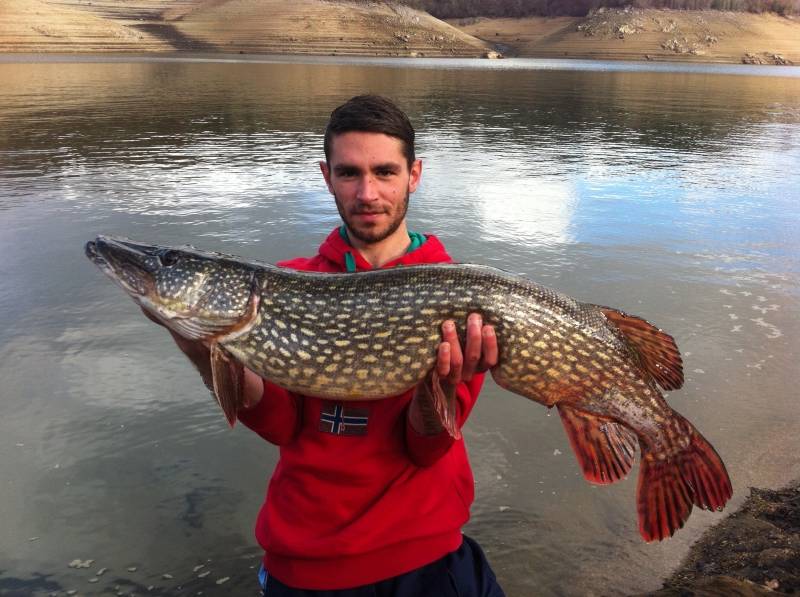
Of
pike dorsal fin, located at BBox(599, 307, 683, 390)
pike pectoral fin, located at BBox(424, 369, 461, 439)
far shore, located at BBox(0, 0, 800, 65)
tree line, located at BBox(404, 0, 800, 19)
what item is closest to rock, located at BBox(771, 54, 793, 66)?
far shore, located at BBox(0, 0, 800, 65)

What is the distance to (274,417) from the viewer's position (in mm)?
2479

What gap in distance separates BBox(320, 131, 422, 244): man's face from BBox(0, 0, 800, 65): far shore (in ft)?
326

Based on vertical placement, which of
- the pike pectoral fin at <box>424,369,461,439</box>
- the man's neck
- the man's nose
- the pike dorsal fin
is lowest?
the pike pectoral fin at <box>424,369,461,439</box>

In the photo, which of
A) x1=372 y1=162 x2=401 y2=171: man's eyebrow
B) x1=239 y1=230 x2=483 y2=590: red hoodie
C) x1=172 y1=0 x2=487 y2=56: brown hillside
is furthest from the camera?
x1=172 y1=0 x2=487 y2=56: brown hillside

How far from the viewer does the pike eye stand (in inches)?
107

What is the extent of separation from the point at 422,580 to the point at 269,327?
126 centimetres

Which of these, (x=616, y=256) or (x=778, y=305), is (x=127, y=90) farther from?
(x=778, y=305)

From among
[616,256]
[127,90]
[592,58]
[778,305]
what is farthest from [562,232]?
[592,58]

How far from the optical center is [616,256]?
8.40 meters

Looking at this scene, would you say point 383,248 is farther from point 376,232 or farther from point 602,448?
point 602,448

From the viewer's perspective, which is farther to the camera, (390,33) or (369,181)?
(390,33)

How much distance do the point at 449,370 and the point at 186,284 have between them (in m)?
1.29

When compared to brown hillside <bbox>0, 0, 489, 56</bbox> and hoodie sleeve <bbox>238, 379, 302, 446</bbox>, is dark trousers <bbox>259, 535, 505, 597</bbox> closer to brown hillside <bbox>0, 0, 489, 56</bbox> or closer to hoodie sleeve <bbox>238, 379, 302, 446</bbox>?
hoodie sleeve <bbox>238, 379, 302, 446</bbox>

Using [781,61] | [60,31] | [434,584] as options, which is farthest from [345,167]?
[781,61]
